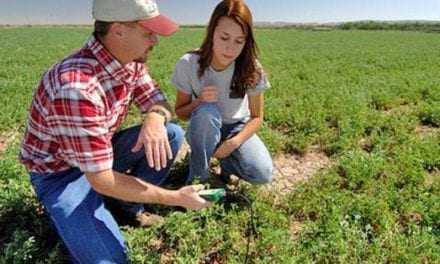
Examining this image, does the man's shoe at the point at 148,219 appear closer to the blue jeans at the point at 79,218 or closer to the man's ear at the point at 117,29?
the blue jeans at the point at 79,218

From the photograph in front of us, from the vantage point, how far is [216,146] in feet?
13.3

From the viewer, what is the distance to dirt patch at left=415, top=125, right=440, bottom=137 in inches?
243

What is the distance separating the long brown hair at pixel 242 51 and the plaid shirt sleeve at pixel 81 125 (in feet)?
4.78

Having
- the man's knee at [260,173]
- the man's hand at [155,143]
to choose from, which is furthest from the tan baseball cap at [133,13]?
the man's knee at [260,173]

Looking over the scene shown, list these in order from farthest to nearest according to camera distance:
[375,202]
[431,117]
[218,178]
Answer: [431,117] → [218,178] → [375,202]

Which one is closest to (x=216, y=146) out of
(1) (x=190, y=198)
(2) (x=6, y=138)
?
(1) (x=190, y=198)

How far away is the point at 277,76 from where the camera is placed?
1209 cm

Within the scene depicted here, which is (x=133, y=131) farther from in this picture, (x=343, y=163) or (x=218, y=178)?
(x=343, y=163)

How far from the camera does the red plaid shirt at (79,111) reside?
2.46m

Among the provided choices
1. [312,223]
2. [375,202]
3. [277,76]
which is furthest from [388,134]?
[277,76]

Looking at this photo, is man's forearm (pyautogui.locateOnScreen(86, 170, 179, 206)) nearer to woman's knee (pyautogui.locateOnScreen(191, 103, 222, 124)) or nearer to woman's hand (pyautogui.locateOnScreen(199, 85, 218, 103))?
woman's knee (pyautogui.locateOnScreen(191, 103, 222, 124))

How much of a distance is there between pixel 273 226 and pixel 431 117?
4.26m

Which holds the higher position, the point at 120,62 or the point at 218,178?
the point at 120,62

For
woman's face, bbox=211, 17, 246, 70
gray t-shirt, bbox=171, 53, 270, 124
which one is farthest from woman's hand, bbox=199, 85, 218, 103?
woman's face, bbox=211, 17, 246, 70
